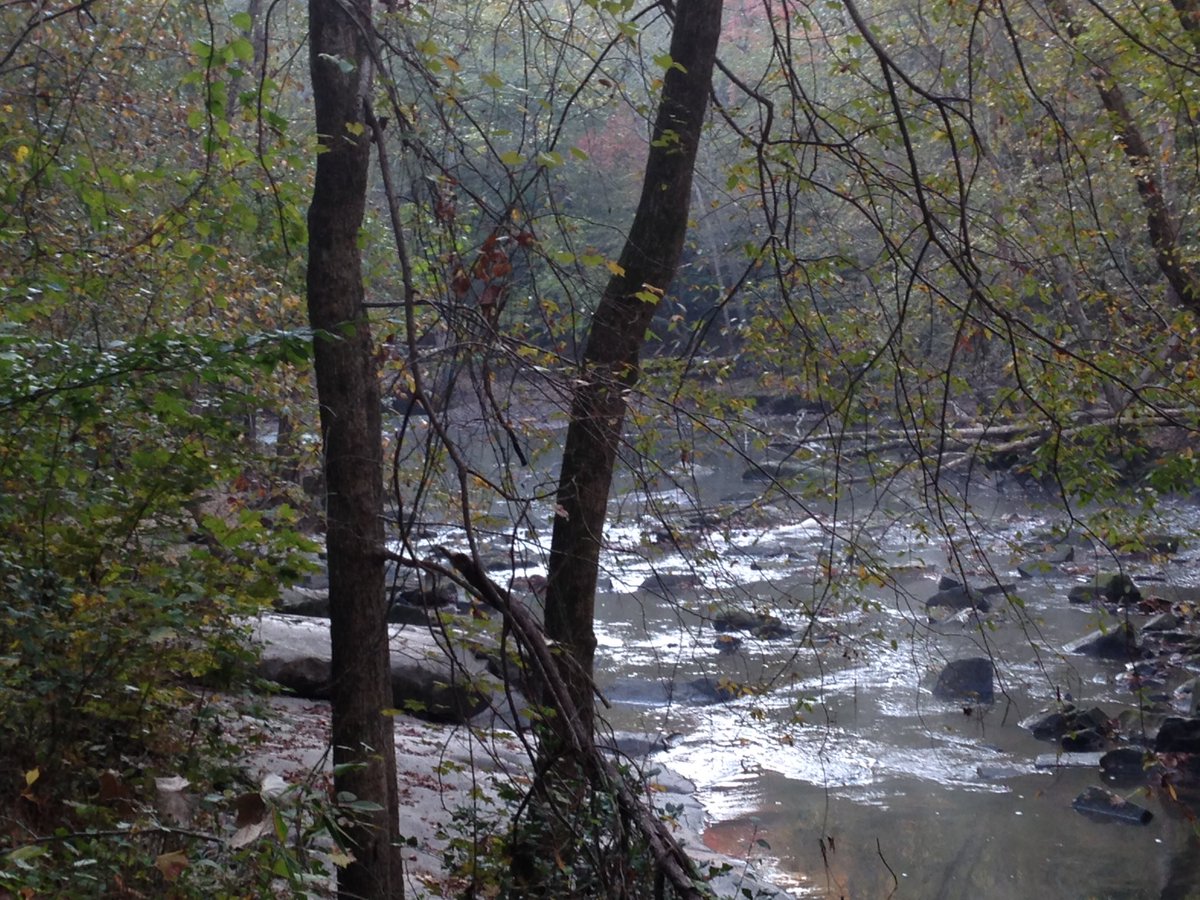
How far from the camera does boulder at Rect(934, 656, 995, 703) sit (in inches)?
461

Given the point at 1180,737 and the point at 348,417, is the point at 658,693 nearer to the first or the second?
the point at 1180,737

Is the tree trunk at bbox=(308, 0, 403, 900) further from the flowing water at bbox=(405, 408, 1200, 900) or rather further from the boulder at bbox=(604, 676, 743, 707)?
the boulder at bbox=(604, 676, 743, 707)

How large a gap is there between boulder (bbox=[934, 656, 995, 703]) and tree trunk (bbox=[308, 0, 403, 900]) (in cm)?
895

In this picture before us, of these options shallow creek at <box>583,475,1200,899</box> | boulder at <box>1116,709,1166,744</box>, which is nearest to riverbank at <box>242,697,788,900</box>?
shallow creek at <box>583,475,1200,899</box>

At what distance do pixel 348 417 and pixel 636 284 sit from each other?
164 centimetres

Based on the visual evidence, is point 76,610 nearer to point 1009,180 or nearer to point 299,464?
point 299,464

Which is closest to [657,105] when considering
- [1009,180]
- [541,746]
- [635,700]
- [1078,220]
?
[541,746]

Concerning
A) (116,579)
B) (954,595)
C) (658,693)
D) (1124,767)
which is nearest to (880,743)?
(1124,767)

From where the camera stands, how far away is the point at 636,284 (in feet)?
16.7

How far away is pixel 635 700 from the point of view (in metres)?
11.7

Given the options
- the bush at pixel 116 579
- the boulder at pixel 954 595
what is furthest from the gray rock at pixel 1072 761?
the bush at pixel 116 579

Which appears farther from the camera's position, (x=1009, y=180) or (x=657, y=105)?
(x=1009, y=180)

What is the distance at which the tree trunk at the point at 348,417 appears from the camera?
13.1 feet

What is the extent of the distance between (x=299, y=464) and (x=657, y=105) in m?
3.08
